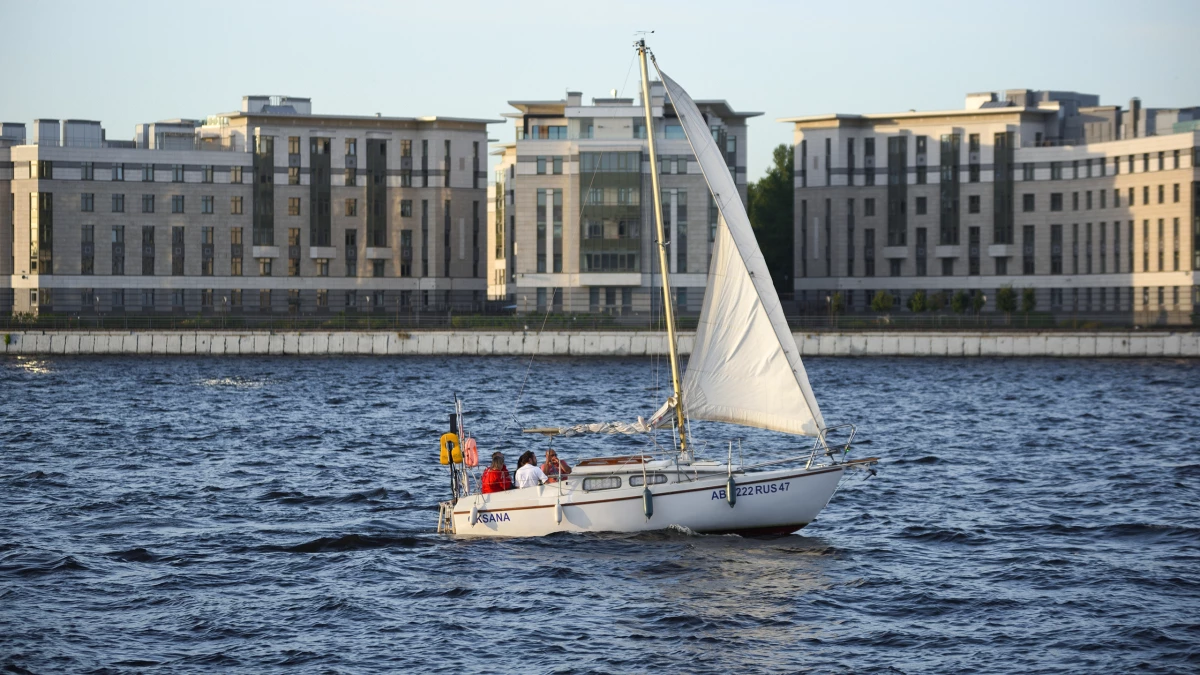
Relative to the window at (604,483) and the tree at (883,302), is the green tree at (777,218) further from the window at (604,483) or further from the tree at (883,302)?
the window at (604,483)

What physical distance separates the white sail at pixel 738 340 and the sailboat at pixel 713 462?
0.07 ft

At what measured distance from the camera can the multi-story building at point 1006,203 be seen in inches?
5369

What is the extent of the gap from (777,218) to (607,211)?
128ft

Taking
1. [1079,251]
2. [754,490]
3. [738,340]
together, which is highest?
[1079,251]

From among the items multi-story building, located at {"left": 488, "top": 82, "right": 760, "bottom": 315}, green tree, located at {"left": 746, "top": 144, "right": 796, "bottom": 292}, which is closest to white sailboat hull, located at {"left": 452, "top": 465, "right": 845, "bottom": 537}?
multi-story building, located at {"left": 488, "top": 82, "right": 760, "bottom": 315}

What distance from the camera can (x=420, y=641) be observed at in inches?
972

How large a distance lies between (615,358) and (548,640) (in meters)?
90.9

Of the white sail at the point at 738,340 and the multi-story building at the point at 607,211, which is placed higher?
the multi-story building at the point at 607,211

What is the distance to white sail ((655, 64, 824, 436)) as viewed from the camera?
31.7 metres

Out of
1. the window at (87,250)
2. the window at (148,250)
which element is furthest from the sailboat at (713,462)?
the window at (87,250)

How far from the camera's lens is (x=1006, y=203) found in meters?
146

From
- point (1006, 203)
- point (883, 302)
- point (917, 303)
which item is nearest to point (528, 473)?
point (917, 303)

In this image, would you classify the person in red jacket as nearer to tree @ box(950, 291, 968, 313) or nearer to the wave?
the wave

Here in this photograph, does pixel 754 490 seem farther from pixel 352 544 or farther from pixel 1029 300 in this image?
pixel 1029 300
